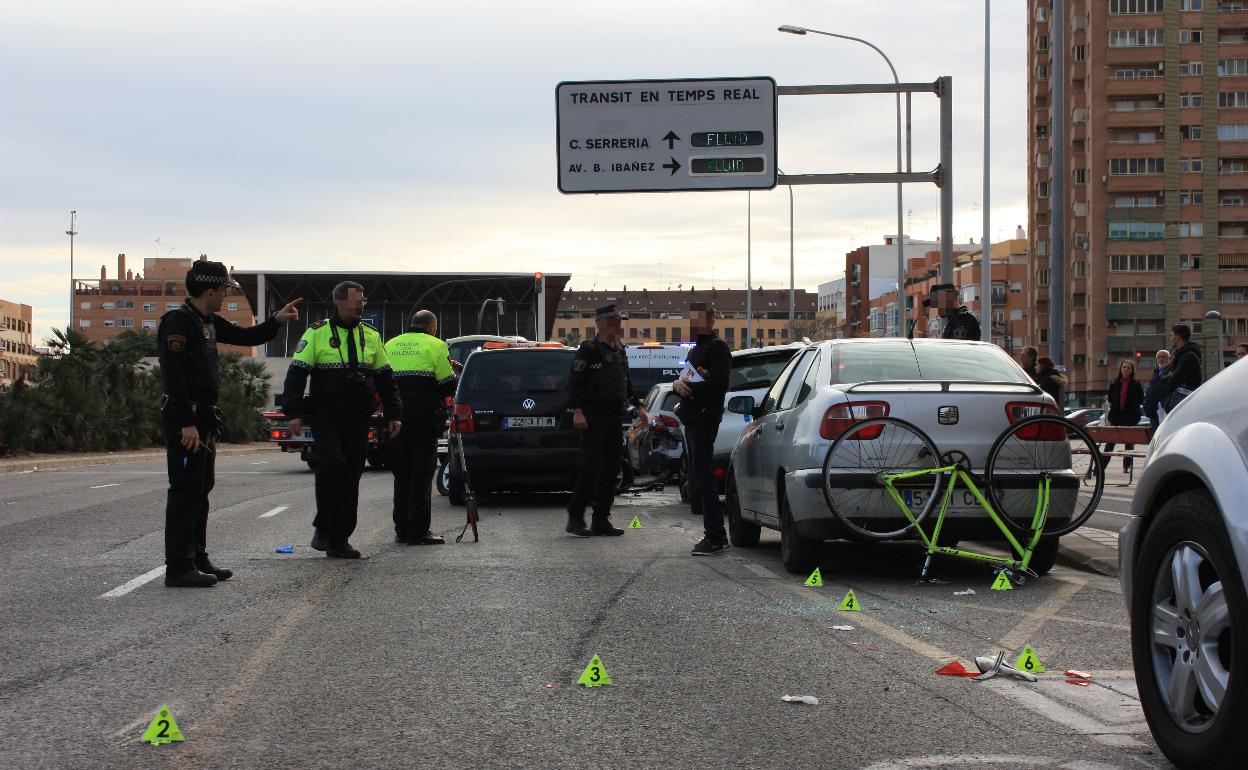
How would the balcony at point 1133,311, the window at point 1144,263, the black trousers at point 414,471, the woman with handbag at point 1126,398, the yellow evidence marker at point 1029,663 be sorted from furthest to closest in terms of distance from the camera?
the window at point 1144,263
the balcony at point 1133,311
the woman with handbag at point 1126,398
the black trousers at point 414,471
the yellow evidence marker at point 1029,663

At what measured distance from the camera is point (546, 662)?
6375 millimetres

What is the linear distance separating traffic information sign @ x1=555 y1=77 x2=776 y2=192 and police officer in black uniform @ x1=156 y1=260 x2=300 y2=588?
50.7ft

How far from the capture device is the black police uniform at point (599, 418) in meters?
12.6

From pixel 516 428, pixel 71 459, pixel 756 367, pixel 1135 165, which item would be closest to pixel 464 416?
pixel 516 428

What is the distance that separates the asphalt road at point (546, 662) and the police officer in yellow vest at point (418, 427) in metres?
0.65

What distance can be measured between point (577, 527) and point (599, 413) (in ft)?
3.28

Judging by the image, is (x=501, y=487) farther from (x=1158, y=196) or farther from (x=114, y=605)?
(x=1158, y=196)

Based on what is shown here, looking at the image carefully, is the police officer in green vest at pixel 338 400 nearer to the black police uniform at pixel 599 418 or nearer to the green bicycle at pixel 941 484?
the black police uniform at pixel 599 418

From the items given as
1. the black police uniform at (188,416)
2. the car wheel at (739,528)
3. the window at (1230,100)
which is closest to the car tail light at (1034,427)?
the car wheel at (739,528)

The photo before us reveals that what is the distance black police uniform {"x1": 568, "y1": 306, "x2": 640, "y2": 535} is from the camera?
41.5ft

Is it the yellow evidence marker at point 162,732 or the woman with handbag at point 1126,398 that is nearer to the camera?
the yellow evidence marker at point 162,732

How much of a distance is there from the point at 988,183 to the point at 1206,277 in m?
67.6

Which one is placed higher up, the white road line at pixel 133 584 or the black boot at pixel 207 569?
the black boot at pixel 207 569

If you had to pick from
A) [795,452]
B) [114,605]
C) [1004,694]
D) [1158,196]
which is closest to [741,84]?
[795,452]
